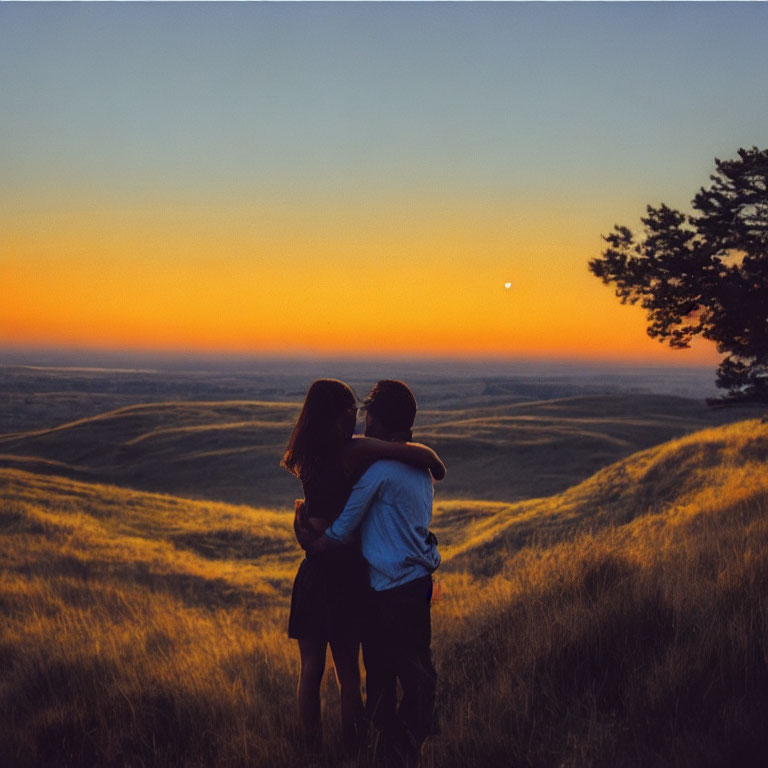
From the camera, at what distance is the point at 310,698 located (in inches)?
181

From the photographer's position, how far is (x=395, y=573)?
4.26 m

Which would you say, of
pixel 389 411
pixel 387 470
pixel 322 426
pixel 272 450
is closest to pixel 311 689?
pixel 387 470

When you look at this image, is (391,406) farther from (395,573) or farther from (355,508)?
(395,573)

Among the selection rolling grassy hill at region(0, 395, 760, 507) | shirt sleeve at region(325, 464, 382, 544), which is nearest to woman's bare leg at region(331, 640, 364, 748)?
shirt sleeve at region(325, 464, 382, 544)

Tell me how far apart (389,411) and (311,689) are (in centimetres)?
183

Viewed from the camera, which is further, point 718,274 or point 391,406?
point 718,274

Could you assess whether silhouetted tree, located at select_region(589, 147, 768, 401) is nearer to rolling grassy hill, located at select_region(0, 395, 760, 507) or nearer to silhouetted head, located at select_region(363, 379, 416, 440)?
silhouetted head, located at select_region(363, 379, 416, 440)

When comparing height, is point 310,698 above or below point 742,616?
below

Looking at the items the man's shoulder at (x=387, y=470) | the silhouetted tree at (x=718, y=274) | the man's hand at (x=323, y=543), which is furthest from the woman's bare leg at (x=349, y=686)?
the silhouetted tree at (x=718, y=274)

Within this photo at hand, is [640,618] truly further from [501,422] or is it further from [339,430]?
[501,422]

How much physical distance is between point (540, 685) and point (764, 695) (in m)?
1.24

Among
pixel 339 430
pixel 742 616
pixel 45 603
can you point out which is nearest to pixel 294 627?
pixel 339 430

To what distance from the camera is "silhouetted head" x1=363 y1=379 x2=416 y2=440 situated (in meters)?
4.36

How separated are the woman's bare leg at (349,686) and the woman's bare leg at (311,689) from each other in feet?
0.38
